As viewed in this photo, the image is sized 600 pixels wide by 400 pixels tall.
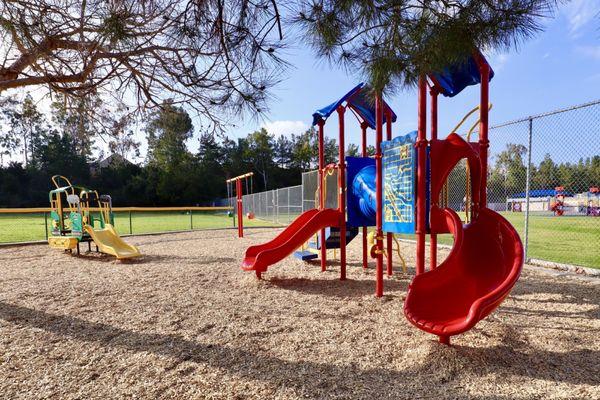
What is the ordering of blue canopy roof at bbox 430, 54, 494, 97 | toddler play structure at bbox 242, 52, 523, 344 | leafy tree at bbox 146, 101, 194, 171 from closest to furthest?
1. toddler play structure at bbox 242, 52, 523, 344
2. blue canopy roof at bbox 430, 54, 494, 97
3. leafy tree at bbox 146, 101, 194, 171

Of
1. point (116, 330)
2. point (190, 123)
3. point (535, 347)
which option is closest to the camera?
point (535, 347)

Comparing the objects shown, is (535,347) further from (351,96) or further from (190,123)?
(190,123)

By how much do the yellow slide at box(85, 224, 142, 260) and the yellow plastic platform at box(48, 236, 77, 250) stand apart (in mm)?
359

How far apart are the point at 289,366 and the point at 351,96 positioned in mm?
3630

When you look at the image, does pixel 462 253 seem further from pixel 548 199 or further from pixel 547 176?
pixel 548 199

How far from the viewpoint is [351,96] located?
488cm

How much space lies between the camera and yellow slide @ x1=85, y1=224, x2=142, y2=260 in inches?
272

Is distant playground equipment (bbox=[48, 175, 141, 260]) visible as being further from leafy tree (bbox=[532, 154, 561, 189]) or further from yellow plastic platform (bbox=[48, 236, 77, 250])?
leafy tree (bbox=[532, 154, 561, 189])

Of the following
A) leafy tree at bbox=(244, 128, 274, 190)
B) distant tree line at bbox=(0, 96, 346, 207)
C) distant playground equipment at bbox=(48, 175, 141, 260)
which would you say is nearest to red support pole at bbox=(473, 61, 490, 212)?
distant playground equipment at bbox=(48, 175, 141, 260)

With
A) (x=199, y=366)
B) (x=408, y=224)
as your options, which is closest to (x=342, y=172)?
(x=408, y=224)

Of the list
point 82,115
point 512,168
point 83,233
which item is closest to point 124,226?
point 83,233

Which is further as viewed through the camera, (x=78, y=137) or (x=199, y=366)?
(x=78, y=137)

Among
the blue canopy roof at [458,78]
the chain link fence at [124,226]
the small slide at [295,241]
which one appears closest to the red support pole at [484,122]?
the blue canopy roof at [458,78]

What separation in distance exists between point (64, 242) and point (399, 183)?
7.31m
